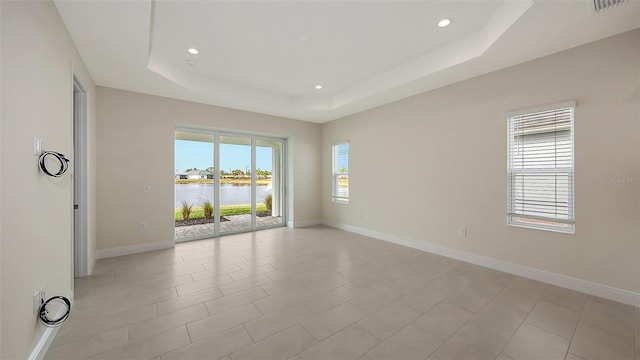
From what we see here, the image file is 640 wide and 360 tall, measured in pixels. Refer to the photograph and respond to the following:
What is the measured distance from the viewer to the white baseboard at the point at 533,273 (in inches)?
101

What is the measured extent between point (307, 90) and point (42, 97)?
150 inches

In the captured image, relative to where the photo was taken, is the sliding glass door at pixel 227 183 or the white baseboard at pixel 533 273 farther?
the sliding glass door at pixel 227 183

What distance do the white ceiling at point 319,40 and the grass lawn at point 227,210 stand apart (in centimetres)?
225

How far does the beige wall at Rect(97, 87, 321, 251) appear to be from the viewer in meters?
4.01

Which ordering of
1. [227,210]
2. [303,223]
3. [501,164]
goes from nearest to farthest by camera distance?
[501,164]
[227,210]
[303,223]

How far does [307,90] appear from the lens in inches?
196

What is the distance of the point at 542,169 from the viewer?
312cm

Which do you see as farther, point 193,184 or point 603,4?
point 193,184

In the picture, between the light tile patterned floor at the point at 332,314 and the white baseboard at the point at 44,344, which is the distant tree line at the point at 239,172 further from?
the white baseboard at the point at 44,344

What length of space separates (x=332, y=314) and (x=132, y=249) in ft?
12.5

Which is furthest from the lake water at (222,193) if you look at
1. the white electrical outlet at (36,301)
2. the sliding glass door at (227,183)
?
the white electrical outlet at (36,301)

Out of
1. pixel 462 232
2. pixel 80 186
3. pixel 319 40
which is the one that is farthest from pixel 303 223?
pixel 319 40

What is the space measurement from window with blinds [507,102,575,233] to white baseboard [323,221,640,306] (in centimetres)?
57

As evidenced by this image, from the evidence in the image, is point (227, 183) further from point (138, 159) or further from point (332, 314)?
point (332, 314)
